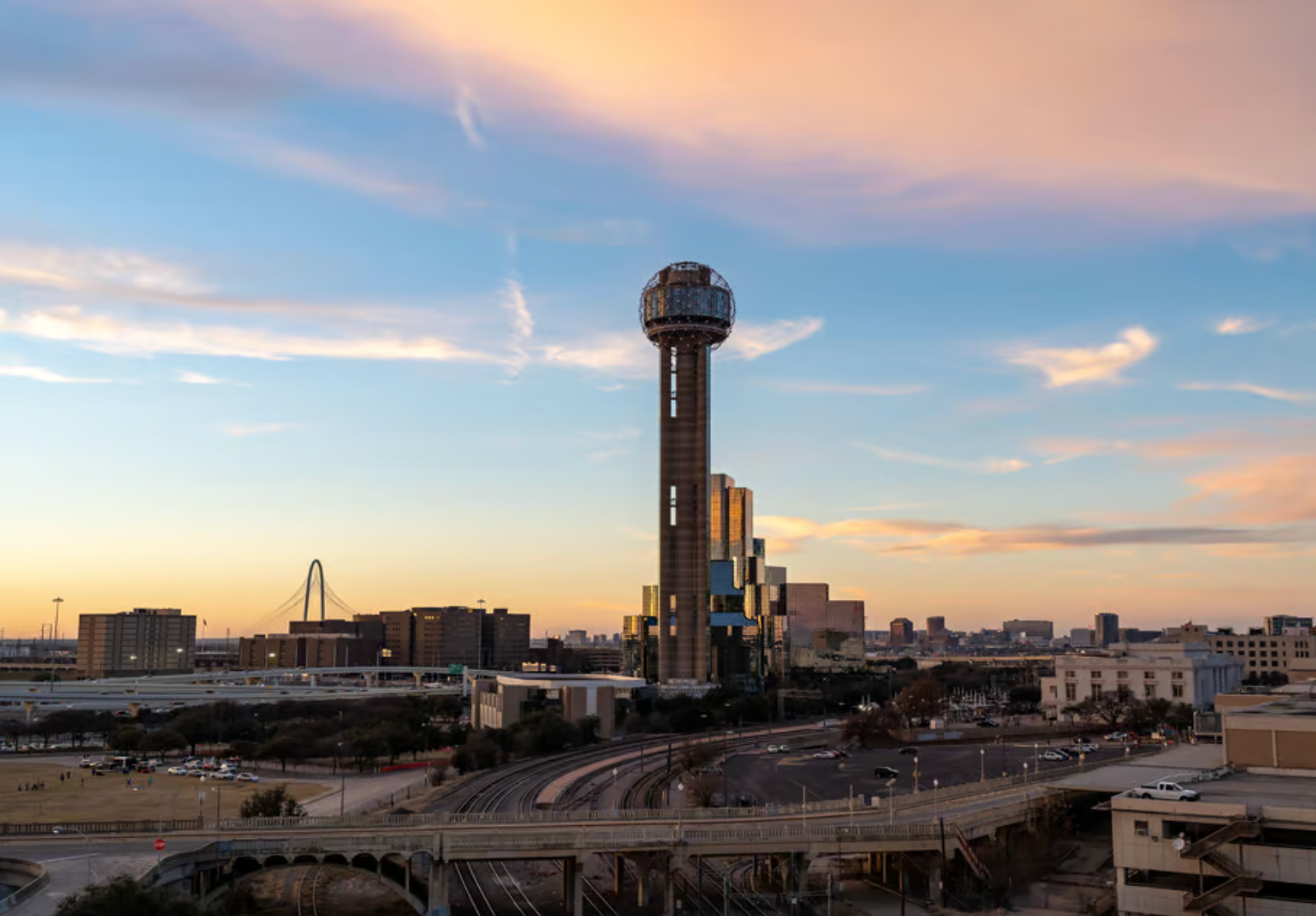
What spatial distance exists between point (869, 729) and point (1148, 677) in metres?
48.6

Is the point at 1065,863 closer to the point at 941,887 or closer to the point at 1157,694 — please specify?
the point at 941,887

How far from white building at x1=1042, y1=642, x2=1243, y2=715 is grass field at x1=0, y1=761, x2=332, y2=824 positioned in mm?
113800

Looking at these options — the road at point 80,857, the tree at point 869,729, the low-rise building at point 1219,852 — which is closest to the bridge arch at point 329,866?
the road at point 80,857

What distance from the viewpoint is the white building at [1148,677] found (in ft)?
559

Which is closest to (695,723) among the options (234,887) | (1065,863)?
(1065,863)

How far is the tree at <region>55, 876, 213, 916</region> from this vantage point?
51.8m

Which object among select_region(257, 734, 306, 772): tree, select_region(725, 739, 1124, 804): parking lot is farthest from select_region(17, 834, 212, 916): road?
select_region(257, 734, 306, 772): tree

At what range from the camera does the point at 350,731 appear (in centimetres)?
16150

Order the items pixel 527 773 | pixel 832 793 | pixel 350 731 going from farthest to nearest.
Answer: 1. pixel 350 731
2. pixel 527 773
3. pixel 832 793

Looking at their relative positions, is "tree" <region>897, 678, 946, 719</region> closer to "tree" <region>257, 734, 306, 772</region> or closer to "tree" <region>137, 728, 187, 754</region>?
"tree" <region>257, 734, 306, 772</region>

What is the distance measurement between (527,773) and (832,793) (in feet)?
126

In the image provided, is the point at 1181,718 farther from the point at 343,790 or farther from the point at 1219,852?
the point at 343,790

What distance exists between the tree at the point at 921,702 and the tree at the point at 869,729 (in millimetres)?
22609

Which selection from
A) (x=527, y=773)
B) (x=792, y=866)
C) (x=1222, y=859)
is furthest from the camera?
(x=527, y=773)
